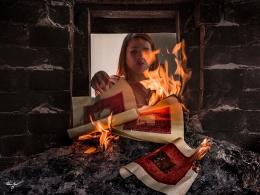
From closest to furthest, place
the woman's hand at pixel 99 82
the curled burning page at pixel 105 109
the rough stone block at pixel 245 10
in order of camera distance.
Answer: the curled burning page at pixel 105 109 → the rough stone block at pixel 245 10 → the woman's hand at pixel 99 82

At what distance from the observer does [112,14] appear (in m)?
3.07

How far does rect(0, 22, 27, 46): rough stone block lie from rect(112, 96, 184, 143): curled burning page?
127 cm

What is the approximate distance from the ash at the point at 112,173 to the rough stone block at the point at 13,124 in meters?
0.78

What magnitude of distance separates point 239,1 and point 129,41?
1.14 meters

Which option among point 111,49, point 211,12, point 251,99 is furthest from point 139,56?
point 251,99

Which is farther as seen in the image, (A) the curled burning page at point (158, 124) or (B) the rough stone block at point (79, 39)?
(B) the rough stone block at point (79, 39)

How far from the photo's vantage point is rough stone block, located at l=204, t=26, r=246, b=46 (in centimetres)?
284

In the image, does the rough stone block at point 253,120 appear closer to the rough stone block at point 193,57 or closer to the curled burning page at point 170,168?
the rough stone block at point 193,57

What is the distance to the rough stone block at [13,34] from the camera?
2.67 metres

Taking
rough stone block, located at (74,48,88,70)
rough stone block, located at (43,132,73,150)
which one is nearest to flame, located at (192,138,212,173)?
rough stone block, located at (43,132,73,150)

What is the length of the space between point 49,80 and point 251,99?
1.89 meters

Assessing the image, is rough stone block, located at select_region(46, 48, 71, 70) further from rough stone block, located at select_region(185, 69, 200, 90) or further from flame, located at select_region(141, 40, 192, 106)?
rough stone block, located at select_region(185, 69, 200, 90)

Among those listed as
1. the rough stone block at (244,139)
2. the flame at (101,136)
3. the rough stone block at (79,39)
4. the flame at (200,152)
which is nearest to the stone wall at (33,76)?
the rough stone block at (79,39)

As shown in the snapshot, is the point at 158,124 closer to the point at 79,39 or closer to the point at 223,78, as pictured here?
the point at 223,78
